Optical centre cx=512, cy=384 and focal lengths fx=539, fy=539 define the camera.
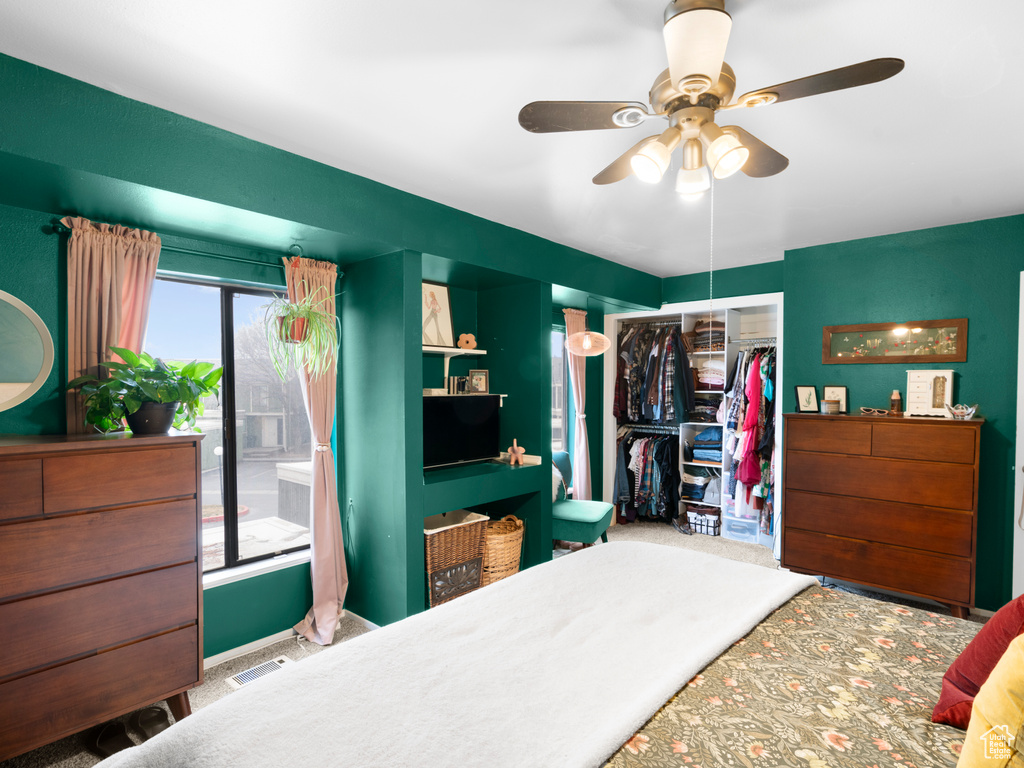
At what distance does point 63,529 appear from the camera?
6.09 feet

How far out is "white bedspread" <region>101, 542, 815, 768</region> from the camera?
3.68 feet

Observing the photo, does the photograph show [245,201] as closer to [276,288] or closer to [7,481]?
[276,288]

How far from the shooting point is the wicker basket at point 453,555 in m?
3.06

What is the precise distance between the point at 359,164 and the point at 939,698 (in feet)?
8.77

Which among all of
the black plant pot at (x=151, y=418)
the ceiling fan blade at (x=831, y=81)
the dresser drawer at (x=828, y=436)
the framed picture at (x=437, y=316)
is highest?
the ceiling fan blade at (x=831, y=81)

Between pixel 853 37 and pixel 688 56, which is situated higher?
pixel 853 37

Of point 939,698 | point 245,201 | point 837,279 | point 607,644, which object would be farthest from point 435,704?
point 837,279

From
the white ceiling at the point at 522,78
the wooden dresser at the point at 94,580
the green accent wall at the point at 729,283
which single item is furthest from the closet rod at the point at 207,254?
the green accent wall at the point at 729,283

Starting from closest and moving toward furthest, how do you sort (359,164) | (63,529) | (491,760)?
(491,760) < (63,529) < (359,164)

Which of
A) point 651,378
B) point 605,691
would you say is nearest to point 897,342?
point 651,378

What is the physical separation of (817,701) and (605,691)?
1.65ft

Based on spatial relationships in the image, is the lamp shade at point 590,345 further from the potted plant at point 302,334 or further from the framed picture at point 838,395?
the potted plant at point 302,334

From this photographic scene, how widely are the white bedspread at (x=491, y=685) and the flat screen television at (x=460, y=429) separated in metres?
1.44

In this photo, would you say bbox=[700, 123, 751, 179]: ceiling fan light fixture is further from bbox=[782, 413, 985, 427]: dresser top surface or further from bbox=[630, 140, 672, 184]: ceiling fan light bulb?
bbox=[782, 413, 985, 427]: dresser top surface
